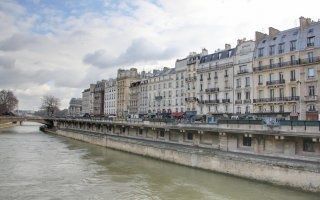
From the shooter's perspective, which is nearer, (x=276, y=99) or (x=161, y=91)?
(x=276, y=99)

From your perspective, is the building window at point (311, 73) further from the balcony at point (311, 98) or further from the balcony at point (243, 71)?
the balcony at point (243, 71)

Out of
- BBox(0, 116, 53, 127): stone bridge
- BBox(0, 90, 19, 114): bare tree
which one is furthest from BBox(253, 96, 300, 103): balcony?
BBox(0, 90, 19, 114): bare tree

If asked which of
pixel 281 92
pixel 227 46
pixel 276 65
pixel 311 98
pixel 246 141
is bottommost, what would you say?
pixel 246 141

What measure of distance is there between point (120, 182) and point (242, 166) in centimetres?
1051

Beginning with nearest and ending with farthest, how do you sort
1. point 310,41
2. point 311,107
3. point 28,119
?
1. point 311,107
2. point 310,41
3. point 28,119

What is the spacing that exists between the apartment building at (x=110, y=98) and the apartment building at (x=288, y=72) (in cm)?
6318

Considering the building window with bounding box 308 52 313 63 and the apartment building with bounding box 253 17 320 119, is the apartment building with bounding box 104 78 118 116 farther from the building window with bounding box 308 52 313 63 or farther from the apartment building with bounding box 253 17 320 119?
the building window with bounding box 308 52 313 63

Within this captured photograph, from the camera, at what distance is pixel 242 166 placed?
30375 mm

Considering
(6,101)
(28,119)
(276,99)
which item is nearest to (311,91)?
(276,99)

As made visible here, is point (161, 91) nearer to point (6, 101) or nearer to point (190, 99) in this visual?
point (190, 99)

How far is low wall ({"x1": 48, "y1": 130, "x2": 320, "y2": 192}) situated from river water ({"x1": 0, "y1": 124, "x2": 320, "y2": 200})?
0.67 m

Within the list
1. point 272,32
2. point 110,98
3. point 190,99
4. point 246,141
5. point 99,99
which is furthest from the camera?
point 99,99

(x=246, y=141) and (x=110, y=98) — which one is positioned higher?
(x=110, y=98)

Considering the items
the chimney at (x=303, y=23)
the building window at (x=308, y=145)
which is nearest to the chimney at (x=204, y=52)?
the chimney at (x=303, y=23)
